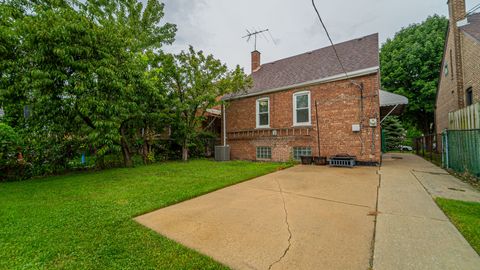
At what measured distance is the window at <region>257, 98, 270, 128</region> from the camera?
10.8 meters

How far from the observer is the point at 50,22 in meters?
5.22

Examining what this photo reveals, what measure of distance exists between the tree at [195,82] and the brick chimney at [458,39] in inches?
424

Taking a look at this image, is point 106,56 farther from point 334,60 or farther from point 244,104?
point 334,60

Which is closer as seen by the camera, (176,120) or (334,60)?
(334,60)

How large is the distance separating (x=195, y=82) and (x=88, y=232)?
8850 millimetres

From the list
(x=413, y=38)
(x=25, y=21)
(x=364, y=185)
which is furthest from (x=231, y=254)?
(x=413, y=38)

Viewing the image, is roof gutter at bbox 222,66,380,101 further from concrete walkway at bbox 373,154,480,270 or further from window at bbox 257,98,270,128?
concrete walkway at bbox 373,154,480,270

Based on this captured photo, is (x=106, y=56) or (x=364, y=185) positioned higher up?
(x=106, y=56)

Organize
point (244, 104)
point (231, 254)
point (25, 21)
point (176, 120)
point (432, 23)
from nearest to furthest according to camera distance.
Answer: point (231, 254)
point (25, 21)
point (176, 120)
point (244, 104)
point (432, 23)

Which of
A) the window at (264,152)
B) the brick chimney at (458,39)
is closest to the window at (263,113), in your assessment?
the window at (264,152)

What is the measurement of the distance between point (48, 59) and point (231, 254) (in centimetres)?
698

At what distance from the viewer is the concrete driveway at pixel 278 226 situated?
6.37 feet

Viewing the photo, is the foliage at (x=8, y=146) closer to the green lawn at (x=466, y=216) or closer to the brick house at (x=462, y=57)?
the green lawn at (x=466, y=216)

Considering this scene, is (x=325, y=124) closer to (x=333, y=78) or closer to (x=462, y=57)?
(x=333, y=78)
